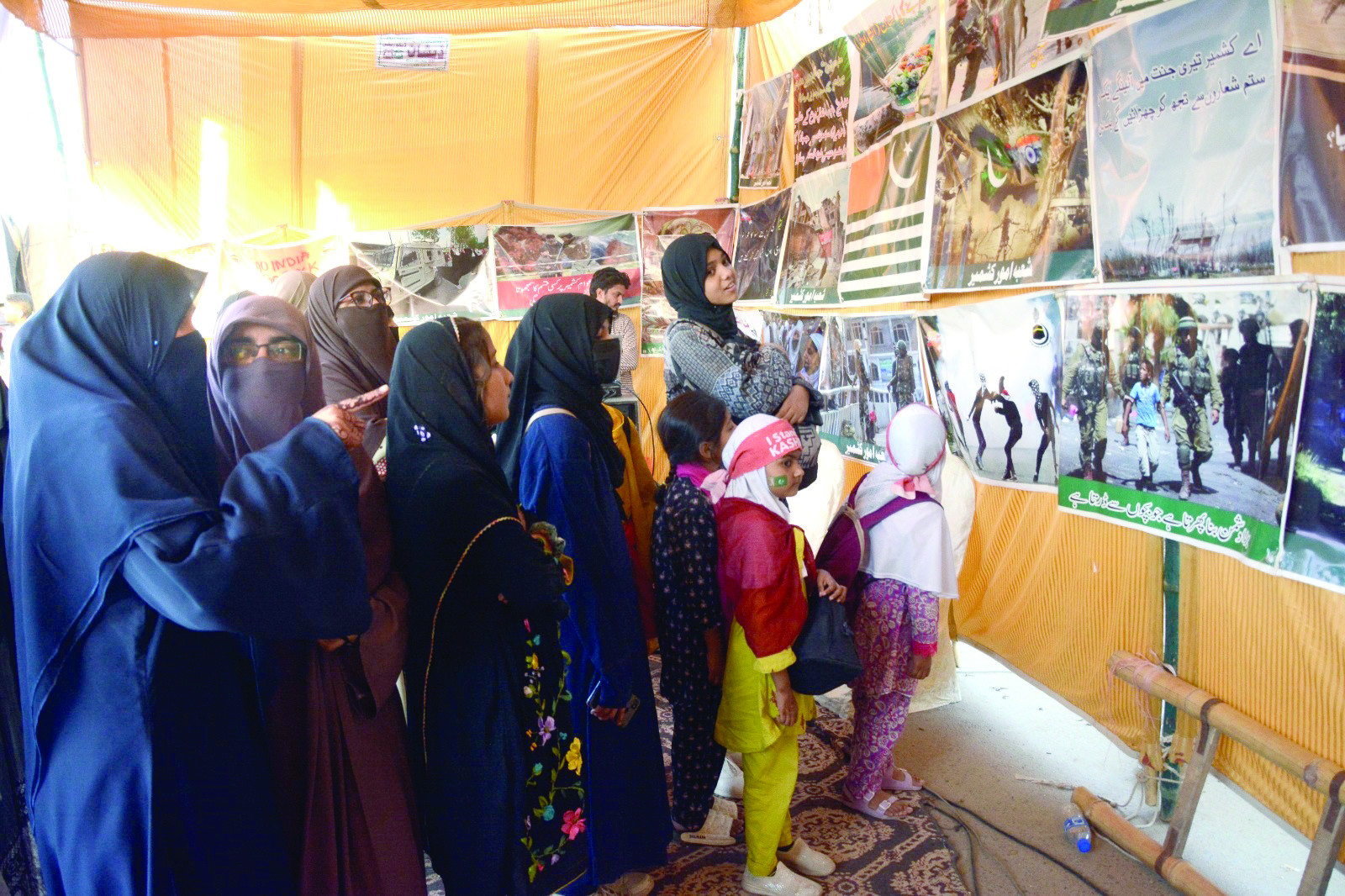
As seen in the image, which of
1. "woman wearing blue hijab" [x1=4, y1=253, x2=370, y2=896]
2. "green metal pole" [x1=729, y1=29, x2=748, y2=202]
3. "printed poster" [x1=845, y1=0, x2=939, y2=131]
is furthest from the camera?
"green metal pole" [x1=729, y1=29, x2=748, y2=202]

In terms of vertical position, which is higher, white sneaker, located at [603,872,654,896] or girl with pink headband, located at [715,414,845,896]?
girl with pink headband, located at [715,414,845,896]

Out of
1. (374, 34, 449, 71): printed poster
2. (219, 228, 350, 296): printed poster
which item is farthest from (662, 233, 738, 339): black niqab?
(374, 34, 449, 71): printed poster

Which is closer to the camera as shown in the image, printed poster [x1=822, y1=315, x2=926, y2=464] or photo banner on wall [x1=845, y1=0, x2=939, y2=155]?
photo banner on wall [x1=845, y1=0, x2=939, y2=155]

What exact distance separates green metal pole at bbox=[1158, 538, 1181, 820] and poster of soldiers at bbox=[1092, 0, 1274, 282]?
75 centimetres

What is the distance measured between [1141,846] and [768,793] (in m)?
1.01

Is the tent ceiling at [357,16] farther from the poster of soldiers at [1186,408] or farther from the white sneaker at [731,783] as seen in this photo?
the white sneaker at [731,783]

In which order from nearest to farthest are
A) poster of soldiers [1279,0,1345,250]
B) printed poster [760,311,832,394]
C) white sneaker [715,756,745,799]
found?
1. poster of soldiers [1279,0,1345,250]
2. white sneaker [715,756,745,799]
3. printed poster [760,311,832,394]

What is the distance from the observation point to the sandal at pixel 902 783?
257 centimetres

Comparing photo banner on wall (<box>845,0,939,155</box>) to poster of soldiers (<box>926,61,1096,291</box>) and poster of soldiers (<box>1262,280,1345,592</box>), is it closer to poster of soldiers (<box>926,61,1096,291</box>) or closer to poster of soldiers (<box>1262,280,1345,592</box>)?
poster of soldiers (<box>926,61,1096,291</box>)

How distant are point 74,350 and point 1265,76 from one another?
2.29 meters

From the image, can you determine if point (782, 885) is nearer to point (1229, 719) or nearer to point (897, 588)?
point (897, 588)

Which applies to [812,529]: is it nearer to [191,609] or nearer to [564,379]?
[564,379]

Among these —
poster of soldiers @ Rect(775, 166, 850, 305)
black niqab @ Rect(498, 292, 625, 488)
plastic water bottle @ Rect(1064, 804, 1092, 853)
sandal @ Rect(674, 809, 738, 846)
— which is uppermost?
poster of soldiers @ Rect(775, 166, 850, 305)

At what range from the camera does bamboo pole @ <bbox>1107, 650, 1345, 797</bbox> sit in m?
1.77
